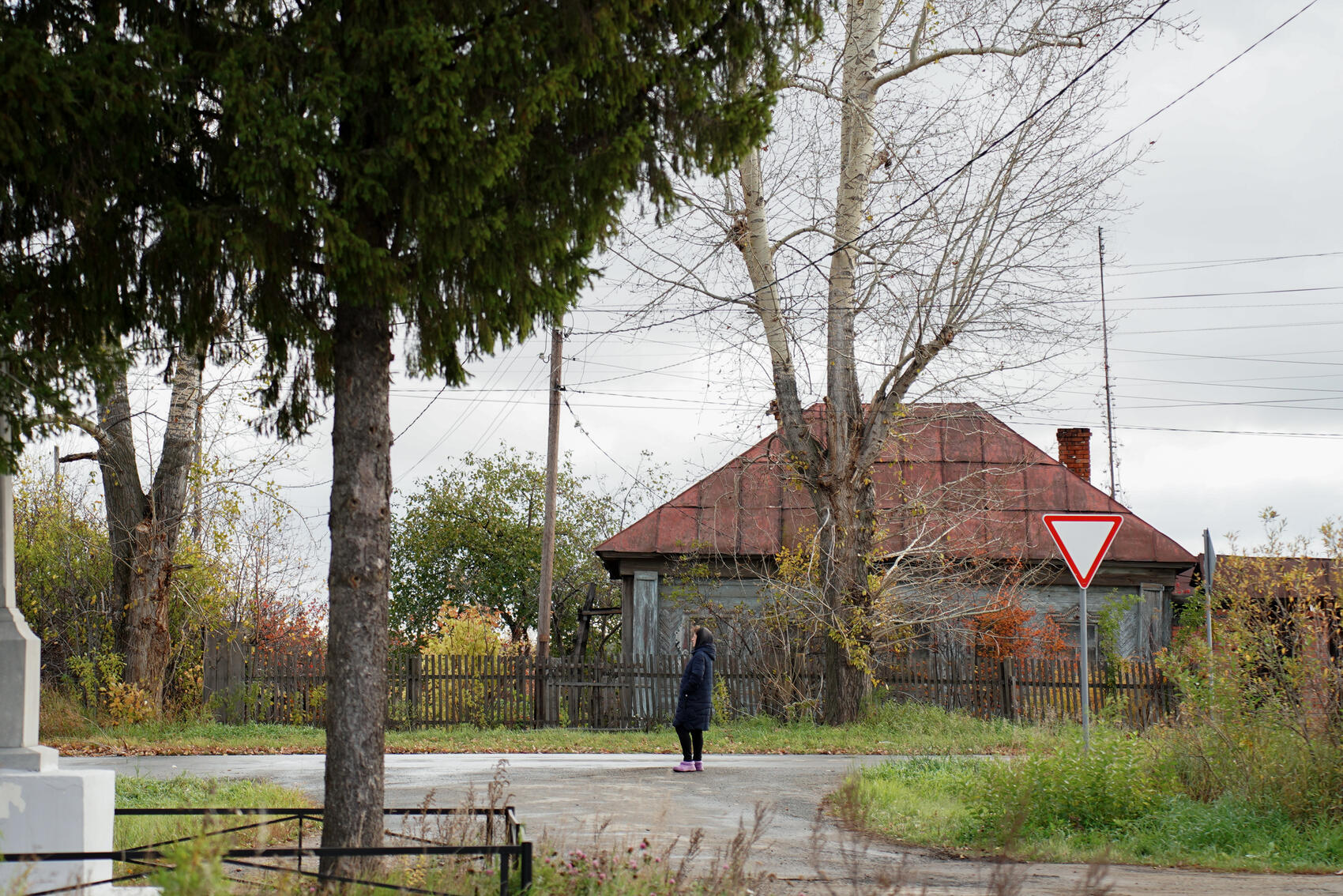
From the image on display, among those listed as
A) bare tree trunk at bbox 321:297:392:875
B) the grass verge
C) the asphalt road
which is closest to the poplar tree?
bare tree trunk at bbox 321:297:392:875

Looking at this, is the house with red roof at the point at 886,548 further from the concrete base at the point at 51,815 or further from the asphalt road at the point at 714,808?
the concrete base at the point at 51,815

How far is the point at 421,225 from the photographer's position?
564 cm

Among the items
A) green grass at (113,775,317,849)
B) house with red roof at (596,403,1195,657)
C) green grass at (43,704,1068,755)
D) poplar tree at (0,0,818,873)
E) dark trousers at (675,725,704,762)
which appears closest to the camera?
poplar tree at (0,0,818,873)

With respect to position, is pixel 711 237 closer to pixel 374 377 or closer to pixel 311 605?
pixel 374 377

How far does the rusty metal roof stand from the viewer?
72.1 feet

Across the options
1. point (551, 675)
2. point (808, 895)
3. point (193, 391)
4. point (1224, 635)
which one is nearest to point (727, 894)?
point (808, 895)

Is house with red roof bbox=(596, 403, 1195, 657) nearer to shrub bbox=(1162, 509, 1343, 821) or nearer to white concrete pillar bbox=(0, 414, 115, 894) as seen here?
shrub bbox=(1162, 509, 1343, 821)

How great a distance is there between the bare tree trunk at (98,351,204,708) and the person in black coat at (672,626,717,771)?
30.3 ft

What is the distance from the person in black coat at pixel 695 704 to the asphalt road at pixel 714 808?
0.30m

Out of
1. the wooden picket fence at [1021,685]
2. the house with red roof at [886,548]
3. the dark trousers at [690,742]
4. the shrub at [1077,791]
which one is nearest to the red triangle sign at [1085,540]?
the shrub at [1077,791]

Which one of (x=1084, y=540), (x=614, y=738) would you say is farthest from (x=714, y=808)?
(x=614, y=738)

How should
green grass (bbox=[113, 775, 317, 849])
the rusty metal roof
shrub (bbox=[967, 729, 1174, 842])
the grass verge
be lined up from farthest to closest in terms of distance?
1. the rusty metal roof
2. shrub (bbox=[967, 729, 1174, 842])
3. green grass (bbox=[113, 775, 317, 849])
4. the grass verge

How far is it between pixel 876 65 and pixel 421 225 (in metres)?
13.5

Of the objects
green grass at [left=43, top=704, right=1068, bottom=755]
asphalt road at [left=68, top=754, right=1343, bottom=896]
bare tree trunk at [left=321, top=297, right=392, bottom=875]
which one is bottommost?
green grass at [left=43, top=704, right=1068, bottom=755]
